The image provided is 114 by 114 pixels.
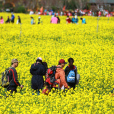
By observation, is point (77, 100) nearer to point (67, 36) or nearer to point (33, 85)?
point (33, 85)

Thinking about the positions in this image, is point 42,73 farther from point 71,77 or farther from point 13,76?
point 13,76

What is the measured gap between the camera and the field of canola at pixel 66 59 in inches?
395


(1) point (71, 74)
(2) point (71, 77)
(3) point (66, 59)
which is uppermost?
(1) point (71, 74)

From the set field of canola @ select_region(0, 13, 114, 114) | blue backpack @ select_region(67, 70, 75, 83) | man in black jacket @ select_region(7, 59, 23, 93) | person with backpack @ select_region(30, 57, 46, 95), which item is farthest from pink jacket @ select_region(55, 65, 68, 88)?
man in black jacket @ select_region(7, 59, 23, 93)

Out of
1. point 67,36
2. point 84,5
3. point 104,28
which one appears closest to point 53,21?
point 104,28

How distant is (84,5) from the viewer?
84.0 m

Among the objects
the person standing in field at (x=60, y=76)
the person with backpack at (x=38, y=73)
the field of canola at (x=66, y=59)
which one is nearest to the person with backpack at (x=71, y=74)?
the person standing in field at (x=60, y=76)

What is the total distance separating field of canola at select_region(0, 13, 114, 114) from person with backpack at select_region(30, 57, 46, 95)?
1.49 ft

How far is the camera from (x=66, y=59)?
20.2 metres

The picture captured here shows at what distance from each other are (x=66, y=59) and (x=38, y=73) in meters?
8.68

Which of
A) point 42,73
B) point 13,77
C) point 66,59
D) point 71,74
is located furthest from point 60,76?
point 66,59

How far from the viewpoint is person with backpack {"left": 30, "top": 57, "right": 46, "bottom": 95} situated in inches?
452

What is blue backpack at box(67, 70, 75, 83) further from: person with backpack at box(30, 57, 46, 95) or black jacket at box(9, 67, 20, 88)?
black jacket at box(9, 67, 20, 88)

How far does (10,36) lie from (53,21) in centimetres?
1216
